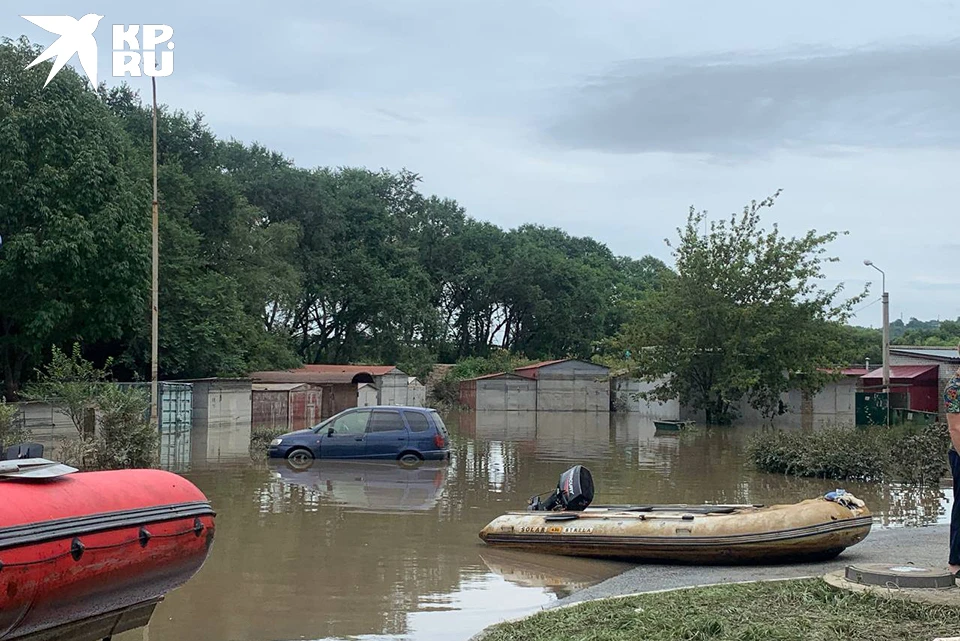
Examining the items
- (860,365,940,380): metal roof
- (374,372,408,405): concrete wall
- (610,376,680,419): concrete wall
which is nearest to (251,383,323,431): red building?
(374,372,408,405): concrete wall

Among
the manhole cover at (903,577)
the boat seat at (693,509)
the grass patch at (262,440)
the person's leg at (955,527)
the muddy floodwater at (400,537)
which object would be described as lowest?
the muddy floodwater at (400,537)

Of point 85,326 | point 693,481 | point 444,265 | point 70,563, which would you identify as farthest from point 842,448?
point 444,265

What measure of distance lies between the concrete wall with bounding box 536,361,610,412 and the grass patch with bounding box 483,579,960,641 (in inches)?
2249

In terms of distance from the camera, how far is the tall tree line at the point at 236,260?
35750mm

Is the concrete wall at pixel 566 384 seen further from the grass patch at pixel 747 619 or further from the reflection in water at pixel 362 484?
the grass patch at pixel 747 619

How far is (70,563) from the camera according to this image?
678cm

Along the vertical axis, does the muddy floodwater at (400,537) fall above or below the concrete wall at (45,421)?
below

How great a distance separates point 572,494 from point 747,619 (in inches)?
218

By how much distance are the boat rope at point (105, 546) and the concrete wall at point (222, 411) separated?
25.0 m

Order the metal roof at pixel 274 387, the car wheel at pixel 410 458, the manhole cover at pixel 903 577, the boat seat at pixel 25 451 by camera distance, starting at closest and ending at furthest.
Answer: the boat seat at pixel 25 451, the manhole cover at pixel 903 577, the car wheel at pixel 410 458, the metal roof at pixel 274 387

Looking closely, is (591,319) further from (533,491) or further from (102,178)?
(533,491)

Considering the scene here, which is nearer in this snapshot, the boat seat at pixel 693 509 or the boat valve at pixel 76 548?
the boat valve at pixel 76 548

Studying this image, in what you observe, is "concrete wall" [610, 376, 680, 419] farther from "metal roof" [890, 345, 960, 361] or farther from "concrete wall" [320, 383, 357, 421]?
"concrete wall" [320, 383, 357, 421]

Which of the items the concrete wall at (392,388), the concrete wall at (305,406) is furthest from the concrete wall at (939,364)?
the concrete wall at (305,406)
